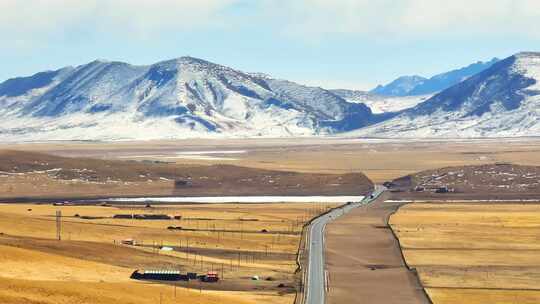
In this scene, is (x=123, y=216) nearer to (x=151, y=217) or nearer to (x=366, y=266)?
(x=151, y=217)

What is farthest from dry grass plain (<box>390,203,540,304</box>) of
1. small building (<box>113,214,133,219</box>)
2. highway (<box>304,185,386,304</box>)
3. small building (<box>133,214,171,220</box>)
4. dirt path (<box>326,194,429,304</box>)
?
small building (<box>113,214,133,219</box>)

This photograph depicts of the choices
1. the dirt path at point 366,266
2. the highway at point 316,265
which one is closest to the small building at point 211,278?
the highway at point 316,265

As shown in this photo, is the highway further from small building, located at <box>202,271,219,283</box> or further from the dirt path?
small building, located at <box>202,271,219,283</box>

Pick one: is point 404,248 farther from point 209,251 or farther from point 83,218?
point 83,218

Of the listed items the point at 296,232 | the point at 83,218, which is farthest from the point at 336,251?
the point at 83,218

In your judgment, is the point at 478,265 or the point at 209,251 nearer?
the point at 478,265

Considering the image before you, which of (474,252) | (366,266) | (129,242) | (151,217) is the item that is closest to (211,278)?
(366,266)
